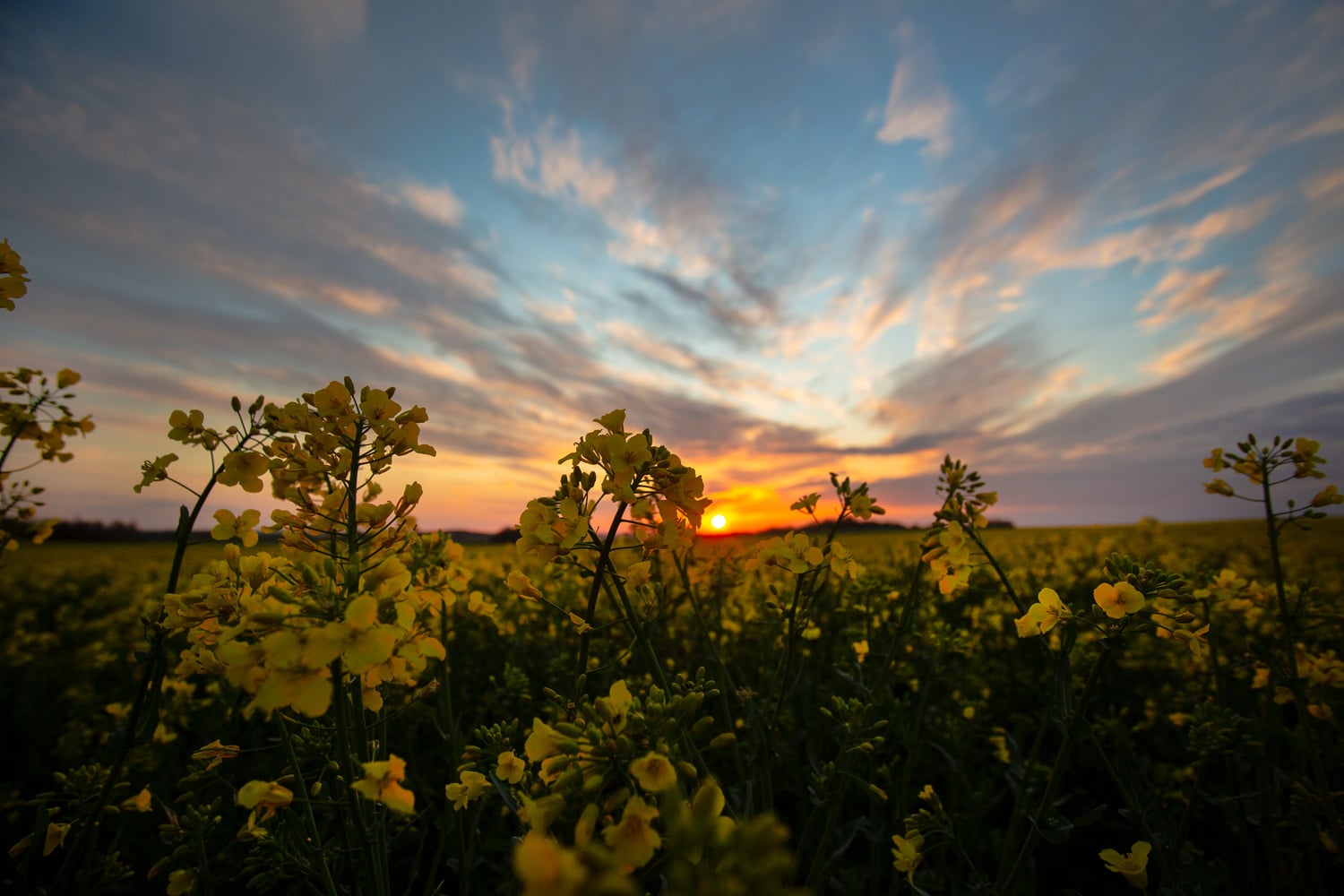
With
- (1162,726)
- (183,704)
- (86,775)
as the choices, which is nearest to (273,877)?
(86,775)

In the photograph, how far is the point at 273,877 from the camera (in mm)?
1909

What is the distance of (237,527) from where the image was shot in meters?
2.18

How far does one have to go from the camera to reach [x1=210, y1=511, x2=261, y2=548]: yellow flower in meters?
2.12

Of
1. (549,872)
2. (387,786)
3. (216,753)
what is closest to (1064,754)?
(549,872)

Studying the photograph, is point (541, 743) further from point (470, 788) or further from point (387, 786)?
point (470, 788)

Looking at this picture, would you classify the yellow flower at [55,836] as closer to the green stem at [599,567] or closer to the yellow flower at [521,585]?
the yellow flower at [521,585]

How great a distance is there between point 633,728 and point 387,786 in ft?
2.05

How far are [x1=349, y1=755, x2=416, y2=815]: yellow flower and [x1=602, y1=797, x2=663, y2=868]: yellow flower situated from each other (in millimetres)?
485

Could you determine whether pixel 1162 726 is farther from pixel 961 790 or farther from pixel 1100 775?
pixel 961 790

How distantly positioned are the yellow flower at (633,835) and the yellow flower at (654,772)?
4 centimetres

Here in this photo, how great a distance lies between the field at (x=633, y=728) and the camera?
Result: 127 centimetres

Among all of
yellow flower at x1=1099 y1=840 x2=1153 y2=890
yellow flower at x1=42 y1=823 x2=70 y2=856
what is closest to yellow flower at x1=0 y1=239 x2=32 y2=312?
yellow flower at x1=42 y1=823 x2=70 y2=856

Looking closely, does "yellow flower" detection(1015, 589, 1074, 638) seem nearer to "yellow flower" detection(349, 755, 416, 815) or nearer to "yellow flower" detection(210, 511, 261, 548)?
"yellow flower" detection(349, 755, 416, 815)

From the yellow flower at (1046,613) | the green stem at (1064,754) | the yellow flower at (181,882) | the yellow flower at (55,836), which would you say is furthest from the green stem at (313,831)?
the yellow flower at (1046,613)
